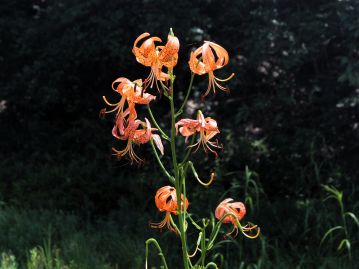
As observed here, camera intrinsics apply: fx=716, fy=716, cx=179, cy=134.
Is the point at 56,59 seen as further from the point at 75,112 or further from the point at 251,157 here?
the point at 251,157

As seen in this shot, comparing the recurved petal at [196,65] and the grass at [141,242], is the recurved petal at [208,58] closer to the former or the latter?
the recurved petal at [196,65]

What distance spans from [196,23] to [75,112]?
1.92 metres

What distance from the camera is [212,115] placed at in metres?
5.75

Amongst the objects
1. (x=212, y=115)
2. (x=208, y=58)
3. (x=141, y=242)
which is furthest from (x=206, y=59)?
(x=212, y=115)

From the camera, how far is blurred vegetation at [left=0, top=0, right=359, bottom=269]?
181 inches

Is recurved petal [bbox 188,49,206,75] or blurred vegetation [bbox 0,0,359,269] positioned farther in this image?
blurred vegetation [bbox 0,0,359,269]

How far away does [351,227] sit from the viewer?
4.59 m

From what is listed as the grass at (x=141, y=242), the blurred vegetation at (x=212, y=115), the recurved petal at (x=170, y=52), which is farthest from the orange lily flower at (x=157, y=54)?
the blurred vegetation at (x=212, y=115)

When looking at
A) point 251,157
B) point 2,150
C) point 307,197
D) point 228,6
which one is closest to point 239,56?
point 228,6

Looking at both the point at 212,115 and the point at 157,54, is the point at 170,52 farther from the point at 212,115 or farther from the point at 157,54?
the point at 212,115

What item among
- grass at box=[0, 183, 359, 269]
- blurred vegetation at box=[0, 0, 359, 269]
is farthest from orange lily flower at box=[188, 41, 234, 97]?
blurred vegetation at box=[0, 0, 359, 269]

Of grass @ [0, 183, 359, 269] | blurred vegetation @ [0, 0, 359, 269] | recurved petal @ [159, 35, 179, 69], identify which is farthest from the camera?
blurred vegetation @ [0, 0, 359, 269]

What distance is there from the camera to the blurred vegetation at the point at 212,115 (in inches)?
181

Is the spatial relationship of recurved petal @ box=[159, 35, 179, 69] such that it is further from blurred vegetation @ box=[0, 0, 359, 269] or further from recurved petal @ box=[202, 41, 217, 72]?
blurred vegetation @ box=[0, 0, 359, 269]
